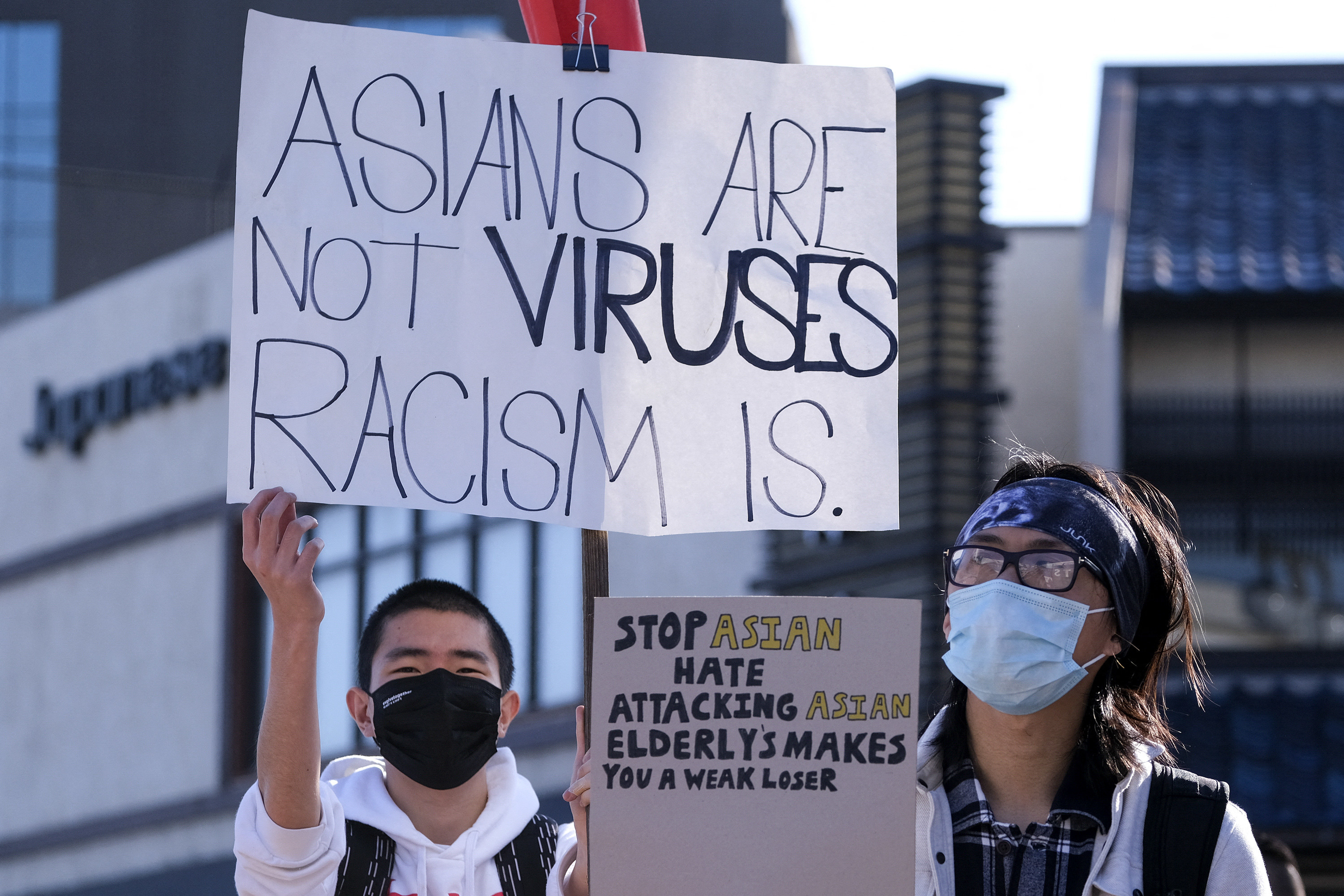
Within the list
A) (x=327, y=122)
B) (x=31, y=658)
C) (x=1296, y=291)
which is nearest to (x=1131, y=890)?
(x=327, y=122)

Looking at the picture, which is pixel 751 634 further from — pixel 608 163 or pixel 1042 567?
pixel 608 163

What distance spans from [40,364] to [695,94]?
1313 cm

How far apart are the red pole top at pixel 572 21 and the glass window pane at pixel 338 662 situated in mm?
9463

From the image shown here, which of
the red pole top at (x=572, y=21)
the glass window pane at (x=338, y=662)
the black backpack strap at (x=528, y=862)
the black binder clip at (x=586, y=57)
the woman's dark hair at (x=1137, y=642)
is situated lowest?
the glass window pane at (x=338, y=662)

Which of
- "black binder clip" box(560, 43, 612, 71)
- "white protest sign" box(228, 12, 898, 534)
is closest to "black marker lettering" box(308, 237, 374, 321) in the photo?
"white protest sign" box(228, 12, 898, 534)

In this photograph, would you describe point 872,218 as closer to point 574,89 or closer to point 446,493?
point 574,89

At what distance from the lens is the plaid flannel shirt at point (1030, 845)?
2.76 meters

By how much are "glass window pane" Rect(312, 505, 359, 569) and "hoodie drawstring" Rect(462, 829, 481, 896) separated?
31.3 ft

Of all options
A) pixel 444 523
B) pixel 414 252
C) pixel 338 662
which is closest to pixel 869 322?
pixel 414 252

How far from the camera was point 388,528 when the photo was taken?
12367mm

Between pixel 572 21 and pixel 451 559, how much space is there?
9.01m

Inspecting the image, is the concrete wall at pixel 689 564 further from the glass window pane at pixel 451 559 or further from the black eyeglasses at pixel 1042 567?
the black eyeglasses at pixel 1042 567

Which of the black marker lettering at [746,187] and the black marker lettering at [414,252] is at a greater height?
the black marker lettering at [746,187]

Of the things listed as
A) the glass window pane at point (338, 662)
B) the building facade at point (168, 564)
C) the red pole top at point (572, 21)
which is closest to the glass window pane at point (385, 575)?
the building facade at point (168, 564)
